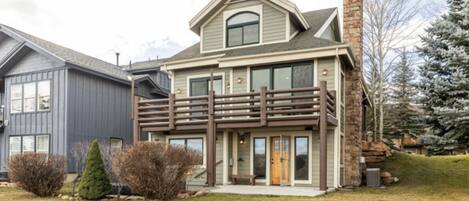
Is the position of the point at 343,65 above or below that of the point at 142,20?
below

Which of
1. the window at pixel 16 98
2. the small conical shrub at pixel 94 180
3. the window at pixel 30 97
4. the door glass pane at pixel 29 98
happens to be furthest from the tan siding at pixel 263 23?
the window at pixel 16 98

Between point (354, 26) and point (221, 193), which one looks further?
point (354, 26)

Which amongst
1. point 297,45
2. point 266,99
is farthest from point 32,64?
point 297,45

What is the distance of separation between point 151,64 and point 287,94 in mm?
13660

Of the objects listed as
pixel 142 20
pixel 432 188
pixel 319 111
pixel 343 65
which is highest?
pixel 142 20

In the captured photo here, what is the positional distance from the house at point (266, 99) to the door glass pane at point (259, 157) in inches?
1.4

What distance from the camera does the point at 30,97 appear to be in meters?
18.9

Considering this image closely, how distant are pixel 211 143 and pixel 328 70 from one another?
4490mm

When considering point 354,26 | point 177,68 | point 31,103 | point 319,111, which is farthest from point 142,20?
point 319,111

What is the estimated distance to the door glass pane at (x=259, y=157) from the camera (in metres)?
14.9

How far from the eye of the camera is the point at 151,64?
26.1 metres

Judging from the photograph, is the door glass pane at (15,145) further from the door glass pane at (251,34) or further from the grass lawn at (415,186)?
the door glass pane at (251,34)

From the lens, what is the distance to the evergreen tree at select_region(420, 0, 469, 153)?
13.4 meters

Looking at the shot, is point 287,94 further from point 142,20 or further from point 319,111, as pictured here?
point 142,20
